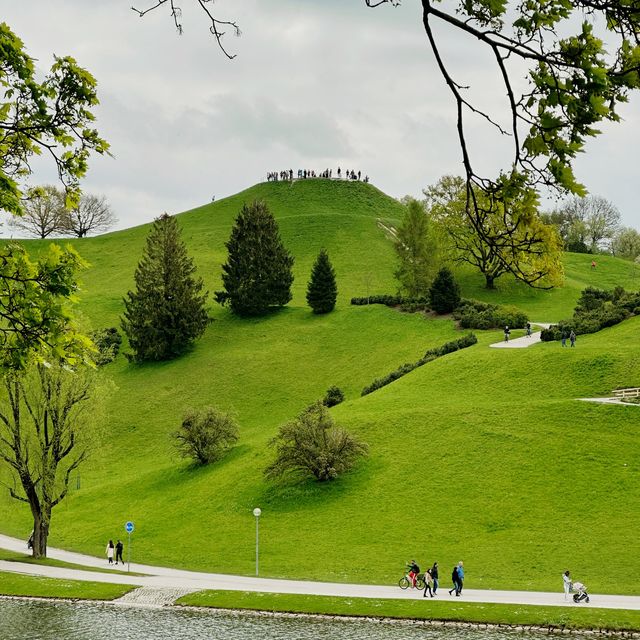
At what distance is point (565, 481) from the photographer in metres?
43.0

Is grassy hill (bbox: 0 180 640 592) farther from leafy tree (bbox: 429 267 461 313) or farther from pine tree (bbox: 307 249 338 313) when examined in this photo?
pine tree (bbox: 307 249 338 313)

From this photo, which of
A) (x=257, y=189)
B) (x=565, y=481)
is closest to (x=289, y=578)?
(x=565, y=481)

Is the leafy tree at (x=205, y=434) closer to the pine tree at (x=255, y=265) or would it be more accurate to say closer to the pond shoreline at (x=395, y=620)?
the pond shoreline at (x=395, y=620)

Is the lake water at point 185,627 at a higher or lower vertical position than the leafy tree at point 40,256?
lower

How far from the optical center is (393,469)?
157ft

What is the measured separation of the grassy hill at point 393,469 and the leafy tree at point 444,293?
2.63 metres

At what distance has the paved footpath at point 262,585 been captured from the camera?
30.5m

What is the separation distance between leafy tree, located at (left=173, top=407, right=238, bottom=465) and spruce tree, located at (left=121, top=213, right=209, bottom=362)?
29.5 meters

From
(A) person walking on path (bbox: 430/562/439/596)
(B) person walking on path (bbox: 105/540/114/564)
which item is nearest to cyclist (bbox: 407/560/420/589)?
(A) person walking on path (bbox: 430/562/439/596)

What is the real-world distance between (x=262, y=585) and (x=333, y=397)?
33.2m

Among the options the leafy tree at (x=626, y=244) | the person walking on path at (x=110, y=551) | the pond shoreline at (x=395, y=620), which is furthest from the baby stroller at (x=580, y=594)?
the leafy tree at (x=626, y=244)

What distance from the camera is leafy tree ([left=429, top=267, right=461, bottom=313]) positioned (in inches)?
3346

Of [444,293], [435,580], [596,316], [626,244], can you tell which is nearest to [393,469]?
[435,580]

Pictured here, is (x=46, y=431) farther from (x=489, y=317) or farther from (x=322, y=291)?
(x=322, y=291)
